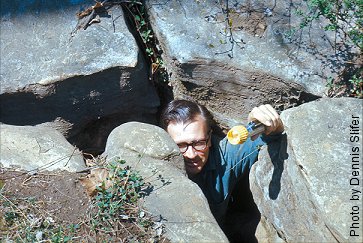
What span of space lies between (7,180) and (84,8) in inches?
46.3

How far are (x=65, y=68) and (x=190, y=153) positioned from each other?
82cm

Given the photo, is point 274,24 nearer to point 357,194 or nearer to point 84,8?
point 84,8

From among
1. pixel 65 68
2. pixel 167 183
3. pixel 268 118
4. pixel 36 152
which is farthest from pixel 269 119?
pixel 65 68

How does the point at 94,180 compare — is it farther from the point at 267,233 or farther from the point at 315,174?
the point at 315,174

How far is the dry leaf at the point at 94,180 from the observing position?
2.80m

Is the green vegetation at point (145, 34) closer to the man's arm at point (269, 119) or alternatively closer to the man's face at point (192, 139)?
the man's face at point (192, 139)

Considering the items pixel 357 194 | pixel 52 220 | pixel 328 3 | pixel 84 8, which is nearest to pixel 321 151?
pixel 357 194

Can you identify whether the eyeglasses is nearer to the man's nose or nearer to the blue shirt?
the man's nose

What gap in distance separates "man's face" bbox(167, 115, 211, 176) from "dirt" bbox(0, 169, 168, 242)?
67cm

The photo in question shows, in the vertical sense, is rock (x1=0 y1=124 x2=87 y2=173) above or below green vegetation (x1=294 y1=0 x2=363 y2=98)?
below

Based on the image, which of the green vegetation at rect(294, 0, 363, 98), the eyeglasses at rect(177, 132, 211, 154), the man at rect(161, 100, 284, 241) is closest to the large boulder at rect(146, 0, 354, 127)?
the green vegetation at rect(294, 0, 363, 98)

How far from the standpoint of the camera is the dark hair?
135 inches

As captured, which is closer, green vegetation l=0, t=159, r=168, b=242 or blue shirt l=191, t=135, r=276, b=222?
green vegetation l=0, t=159, r=168, b=242

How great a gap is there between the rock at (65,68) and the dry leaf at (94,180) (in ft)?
2.28
